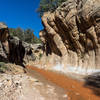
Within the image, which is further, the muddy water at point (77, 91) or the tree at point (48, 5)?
the tree at point (48, 5)

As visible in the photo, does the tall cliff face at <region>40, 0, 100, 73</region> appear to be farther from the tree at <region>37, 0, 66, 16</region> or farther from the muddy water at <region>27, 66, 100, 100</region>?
the tree at <region>37, 0, 66, 16</region>

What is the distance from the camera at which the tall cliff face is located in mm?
7572

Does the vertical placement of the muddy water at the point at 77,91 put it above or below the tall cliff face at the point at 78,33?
below

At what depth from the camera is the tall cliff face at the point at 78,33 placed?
7.57 metres

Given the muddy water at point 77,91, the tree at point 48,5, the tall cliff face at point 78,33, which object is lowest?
the muddy water at point 77,91

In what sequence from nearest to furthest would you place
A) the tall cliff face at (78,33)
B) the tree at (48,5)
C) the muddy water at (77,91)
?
→ the muddy water at (77,91) < the tall cliff face at (78,33) < the tree at (48,5)

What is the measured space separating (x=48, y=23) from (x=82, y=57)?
315 inches

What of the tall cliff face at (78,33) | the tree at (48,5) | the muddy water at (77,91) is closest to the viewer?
the muddy water at (77,91)

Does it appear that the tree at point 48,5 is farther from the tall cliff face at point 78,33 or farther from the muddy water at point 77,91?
the muddy water at point 77,91

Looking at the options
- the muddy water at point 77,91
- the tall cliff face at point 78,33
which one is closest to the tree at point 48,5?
the tall cliff face at point 78,33

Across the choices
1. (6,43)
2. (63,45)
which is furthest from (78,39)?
(6,43)

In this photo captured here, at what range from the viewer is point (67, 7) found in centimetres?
1042

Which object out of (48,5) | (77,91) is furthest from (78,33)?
(48,5)

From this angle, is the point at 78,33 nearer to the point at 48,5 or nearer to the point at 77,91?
the point at 77,91
